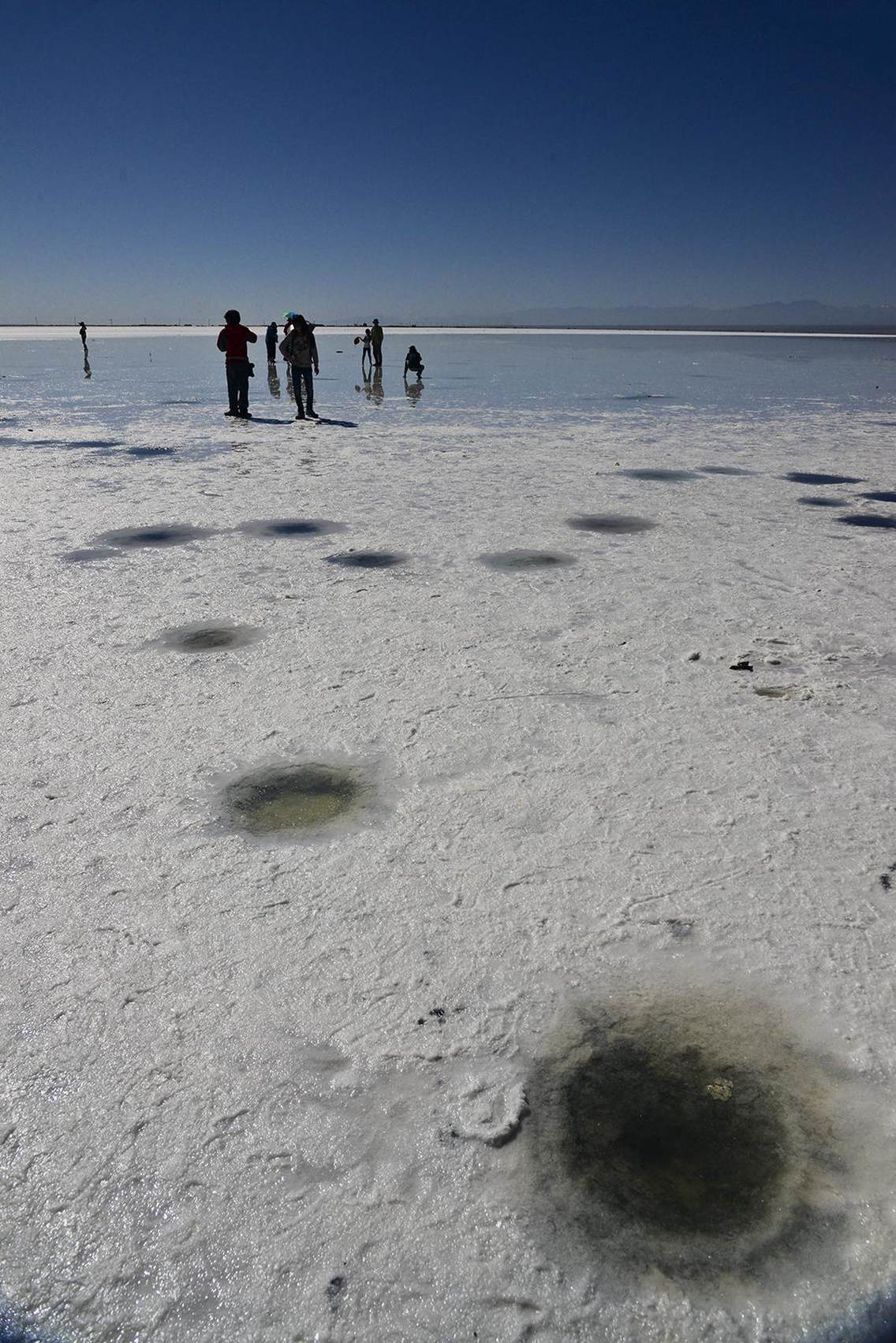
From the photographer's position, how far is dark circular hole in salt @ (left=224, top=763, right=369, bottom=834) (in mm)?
2758

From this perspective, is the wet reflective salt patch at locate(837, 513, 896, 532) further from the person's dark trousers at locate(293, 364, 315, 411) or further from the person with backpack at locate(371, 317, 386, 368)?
the person with backpack at locate(371, 317, 386, 368)

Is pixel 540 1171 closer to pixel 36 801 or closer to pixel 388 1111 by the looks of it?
pixel 388 1111

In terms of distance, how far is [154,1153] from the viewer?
65.4 inches

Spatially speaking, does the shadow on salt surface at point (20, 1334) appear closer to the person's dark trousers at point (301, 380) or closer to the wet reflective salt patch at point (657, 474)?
the wet reflective salt patch at point (657, 474)

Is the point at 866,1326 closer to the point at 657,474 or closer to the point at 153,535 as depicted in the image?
the point at 153,535

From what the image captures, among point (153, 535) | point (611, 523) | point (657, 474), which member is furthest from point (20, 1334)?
point (657, 474)

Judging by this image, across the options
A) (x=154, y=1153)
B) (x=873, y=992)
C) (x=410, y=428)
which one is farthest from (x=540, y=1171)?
(x=410, y=428)

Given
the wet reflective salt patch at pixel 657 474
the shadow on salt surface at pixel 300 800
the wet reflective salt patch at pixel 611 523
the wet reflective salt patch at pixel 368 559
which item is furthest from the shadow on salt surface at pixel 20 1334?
the wet reflective salt patch at pixel 657 474

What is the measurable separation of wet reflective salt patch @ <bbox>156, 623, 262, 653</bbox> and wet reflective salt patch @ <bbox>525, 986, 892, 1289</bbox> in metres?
2.80

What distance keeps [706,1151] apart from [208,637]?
3.38 m

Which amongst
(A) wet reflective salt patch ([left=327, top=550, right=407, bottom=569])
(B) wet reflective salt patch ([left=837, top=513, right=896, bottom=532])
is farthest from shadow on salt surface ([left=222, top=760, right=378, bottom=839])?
(B) wet reflective salt patch ([left=837, top=513, right=896, bottom=532])

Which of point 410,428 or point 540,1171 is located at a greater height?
point 410,428

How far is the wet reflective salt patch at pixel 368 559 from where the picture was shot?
225 inches

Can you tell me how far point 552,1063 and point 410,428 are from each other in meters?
12.0
